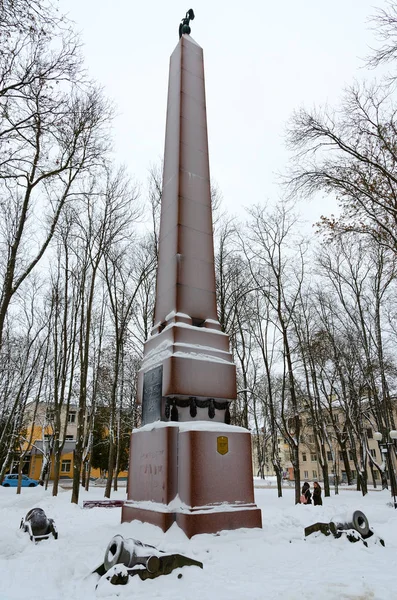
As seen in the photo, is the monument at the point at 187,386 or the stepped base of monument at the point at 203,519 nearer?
the stepped base of monument at the point at 203,519

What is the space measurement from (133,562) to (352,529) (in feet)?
9.65

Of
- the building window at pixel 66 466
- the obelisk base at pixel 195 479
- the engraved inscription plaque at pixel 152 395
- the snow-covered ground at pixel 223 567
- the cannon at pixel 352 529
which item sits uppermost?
the engraved inscription plaque at pixel 152 395

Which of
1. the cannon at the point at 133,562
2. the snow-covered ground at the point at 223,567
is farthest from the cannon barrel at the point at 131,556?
the snow-covered ground at the point at 223,567

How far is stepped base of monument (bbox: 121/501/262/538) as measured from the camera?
Answer: 206 inches

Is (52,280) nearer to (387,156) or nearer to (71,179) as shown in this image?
(71,179)

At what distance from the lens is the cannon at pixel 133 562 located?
11.1ft

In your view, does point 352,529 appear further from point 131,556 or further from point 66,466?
point 66,466

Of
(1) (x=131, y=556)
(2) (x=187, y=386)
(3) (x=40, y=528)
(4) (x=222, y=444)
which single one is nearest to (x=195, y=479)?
(4) (x=222, y=444)

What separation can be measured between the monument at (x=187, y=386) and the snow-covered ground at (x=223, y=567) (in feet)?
1.28

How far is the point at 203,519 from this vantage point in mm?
5312

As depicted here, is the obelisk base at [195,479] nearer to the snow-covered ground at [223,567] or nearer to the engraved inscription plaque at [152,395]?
the snow-covered ground at [223,567]

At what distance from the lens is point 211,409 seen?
21.4ft

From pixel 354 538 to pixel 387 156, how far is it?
832 cm

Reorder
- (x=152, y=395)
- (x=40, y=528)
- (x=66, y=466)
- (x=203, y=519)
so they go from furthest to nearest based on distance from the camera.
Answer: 1. (x=66, y=466)
2. (x=152, y=395)
3. (x=40, y=528)
4. (x=203, y=519)
